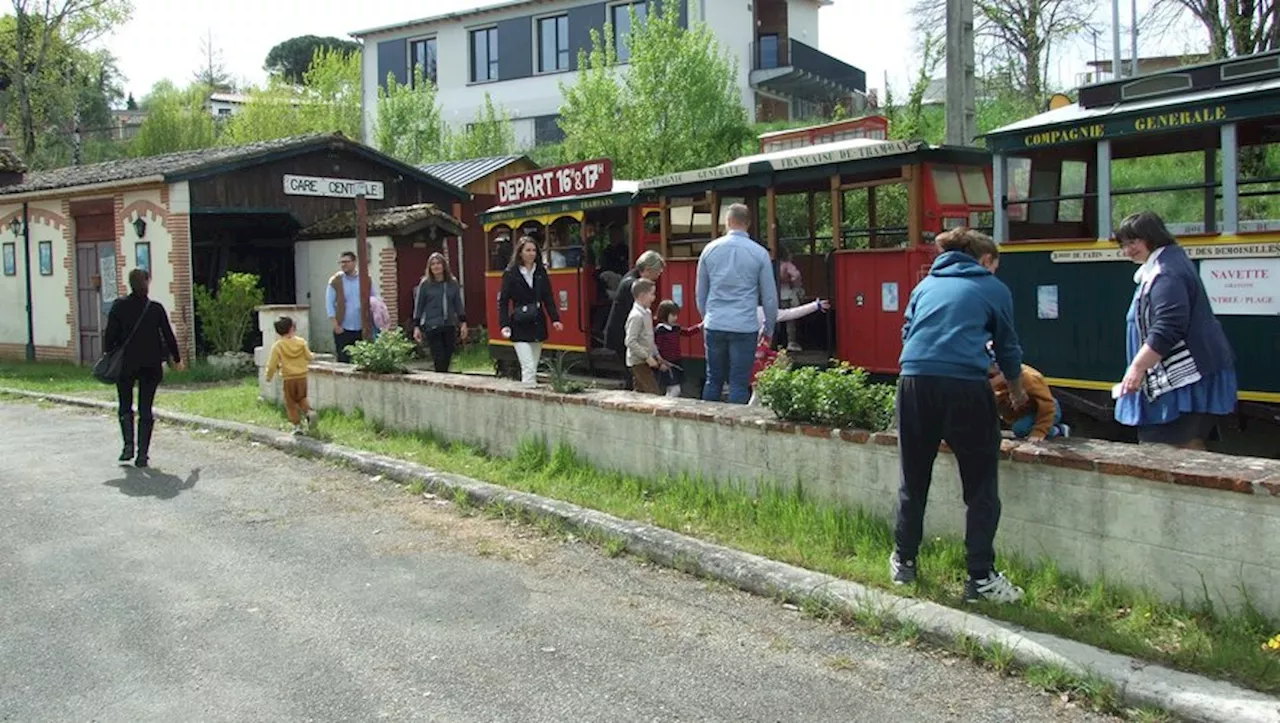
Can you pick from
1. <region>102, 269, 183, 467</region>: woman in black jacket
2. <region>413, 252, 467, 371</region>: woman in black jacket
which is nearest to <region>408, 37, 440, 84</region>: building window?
<region>413, 252, 467, 371</region>: woman in black jacket

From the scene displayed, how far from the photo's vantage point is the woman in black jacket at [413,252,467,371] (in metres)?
13.5

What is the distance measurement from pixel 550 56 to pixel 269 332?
28729 mm

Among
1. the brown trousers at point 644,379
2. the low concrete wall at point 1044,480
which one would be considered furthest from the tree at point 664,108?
the low concrete wall at point 1044,480

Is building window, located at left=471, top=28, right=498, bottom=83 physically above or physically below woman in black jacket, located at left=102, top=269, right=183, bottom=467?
above

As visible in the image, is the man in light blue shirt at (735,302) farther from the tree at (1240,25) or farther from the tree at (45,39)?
the tree at (45,39)

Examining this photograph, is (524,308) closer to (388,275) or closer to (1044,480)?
(1044,480)

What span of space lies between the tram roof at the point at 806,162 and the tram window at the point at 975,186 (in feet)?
0.40

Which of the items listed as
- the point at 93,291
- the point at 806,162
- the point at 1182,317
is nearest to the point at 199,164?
the point at 93,291

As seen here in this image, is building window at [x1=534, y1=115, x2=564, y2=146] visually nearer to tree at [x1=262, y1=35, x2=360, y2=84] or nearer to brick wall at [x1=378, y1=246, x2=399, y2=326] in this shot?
brick wall at [x1=378, y1=246, x2=399, y2=326]

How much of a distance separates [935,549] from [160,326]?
775cm

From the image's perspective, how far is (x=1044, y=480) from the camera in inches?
221

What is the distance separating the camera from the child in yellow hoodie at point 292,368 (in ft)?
37.9

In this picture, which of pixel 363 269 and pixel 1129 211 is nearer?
pixel 1129 211

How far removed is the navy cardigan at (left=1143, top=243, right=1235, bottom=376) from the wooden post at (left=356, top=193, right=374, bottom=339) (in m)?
8.81
